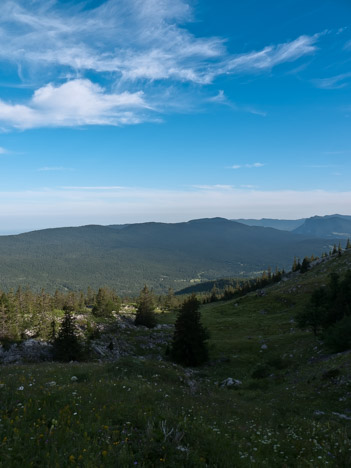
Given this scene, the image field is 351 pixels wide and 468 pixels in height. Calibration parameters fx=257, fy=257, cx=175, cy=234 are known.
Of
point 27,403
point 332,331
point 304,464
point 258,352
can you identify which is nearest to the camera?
point 304,464

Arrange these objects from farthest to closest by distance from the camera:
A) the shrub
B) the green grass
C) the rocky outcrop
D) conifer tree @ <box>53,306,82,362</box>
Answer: the rocky outcrop < conifer tree @ <box>53,306,82,362</box> < the shrub < the green grass

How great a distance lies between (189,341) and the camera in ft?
124

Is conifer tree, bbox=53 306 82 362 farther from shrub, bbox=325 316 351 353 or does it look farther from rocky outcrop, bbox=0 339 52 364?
shrub, bbox=325 316 351 353

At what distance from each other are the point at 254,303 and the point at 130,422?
9582 centimetres

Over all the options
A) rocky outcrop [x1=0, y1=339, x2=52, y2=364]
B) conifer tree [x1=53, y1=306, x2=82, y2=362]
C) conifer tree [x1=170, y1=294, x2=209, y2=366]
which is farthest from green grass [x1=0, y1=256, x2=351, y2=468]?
rocky outcrop [x1=0, y1=339, x2=52, y2=364]

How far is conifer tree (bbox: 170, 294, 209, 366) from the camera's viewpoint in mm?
38031

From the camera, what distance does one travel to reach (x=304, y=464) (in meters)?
7.91

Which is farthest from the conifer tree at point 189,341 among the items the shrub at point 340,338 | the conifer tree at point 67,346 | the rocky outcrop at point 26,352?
the rocky outcrop at point 26,352

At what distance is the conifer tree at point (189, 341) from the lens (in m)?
38.0

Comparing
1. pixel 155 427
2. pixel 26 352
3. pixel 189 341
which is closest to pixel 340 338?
pixel 189 341

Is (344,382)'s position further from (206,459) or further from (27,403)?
(27,403)

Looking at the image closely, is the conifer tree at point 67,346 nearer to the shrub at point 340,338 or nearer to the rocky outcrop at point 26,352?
the rocky outcrop at point 26,352

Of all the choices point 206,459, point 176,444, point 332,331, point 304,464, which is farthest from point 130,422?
point 332,331

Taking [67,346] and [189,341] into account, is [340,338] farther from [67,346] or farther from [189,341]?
[67,346]
